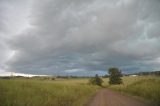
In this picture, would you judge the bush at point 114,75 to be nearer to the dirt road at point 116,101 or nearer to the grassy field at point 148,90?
the grassy field at point 148,90

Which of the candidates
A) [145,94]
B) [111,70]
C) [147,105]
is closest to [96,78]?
[111,70]

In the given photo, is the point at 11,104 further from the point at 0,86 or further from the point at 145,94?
the point at 145,94

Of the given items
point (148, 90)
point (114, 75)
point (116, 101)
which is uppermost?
point (114, 75)

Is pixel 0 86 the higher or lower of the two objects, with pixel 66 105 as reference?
higher

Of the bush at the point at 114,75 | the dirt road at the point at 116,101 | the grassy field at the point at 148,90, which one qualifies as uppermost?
the bush at the point at 114,75

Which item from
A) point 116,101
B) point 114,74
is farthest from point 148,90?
point 114,74

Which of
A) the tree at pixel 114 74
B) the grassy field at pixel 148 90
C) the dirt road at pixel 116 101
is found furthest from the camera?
the tree at pixel 114 74

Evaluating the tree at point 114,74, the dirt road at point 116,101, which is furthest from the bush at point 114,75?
the dirt road at point 116,101

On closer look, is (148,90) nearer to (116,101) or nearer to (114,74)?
(116,101)

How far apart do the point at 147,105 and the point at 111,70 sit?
9383 cm

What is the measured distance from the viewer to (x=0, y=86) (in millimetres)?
18688

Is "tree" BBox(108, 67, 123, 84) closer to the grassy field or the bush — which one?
the bush

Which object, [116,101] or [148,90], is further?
[148,90]

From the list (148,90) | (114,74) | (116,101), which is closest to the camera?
(116,101)
